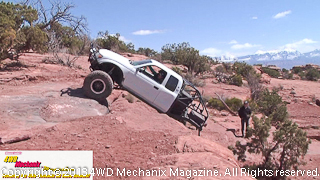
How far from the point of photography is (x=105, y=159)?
16.1 feet

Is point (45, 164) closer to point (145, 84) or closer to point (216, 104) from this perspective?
point (145, 84)

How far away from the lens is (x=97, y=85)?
8.48 m

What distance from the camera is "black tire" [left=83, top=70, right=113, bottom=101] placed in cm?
834

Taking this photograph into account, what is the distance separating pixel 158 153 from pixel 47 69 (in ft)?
32.8

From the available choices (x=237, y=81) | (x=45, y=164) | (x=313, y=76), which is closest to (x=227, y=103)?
(x=237, y=81)

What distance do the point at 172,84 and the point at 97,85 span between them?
7.67ft

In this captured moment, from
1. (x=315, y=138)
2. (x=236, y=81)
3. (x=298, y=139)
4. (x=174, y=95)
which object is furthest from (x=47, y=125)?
(x=236, y=81)

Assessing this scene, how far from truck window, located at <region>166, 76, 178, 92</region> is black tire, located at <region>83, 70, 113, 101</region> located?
1798 mm

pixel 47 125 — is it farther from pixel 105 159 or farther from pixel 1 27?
pixel 1 27

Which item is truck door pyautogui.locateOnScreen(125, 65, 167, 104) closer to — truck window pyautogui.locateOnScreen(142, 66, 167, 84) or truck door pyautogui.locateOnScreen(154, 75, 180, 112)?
truck window pyautogui.locateOnScreen(142, 66, 167, 84)

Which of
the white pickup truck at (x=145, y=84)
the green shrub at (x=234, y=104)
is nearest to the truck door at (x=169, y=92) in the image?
the white pickup truck at (x=145, y=84)

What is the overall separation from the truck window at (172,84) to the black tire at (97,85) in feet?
5.90

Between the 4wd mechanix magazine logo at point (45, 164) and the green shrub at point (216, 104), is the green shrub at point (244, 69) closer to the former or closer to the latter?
the green shrub at point (216, 104)

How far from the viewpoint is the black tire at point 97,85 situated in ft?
27.4
